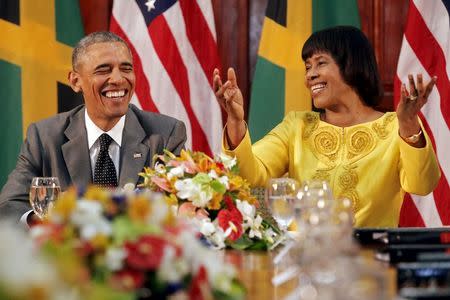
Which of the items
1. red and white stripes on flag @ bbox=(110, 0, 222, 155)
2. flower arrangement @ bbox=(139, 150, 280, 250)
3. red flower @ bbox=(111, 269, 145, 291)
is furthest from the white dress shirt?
red flower @ bbox=(111, 269, 145, 291)

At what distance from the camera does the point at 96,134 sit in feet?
11.3

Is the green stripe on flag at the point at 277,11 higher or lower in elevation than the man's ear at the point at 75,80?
higher

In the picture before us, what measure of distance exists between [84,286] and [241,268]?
989mm

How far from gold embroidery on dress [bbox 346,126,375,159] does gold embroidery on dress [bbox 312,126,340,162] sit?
0.15 ft

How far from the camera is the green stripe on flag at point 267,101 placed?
4.20 meters

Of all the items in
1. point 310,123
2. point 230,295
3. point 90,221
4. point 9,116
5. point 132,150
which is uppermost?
point 9,116

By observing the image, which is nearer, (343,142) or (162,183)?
(162,183)

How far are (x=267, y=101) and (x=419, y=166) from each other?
4.10ft

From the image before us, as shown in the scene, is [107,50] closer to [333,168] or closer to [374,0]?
[333,168]

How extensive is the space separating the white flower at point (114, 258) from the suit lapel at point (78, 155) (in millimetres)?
2170

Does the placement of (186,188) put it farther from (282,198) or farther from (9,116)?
(9,116)

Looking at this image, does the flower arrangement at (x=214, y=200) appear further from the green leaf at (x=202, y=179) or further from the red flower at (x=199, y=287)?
the red flower at (x=199, y=287)

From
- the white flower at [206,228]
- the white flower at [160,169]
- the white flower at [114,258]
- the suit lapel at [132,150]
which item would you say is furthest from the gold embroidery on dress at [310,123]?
the white flower at [114,258]

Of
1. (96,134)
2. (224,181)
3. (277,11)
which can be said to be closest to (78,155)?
(96,134)
